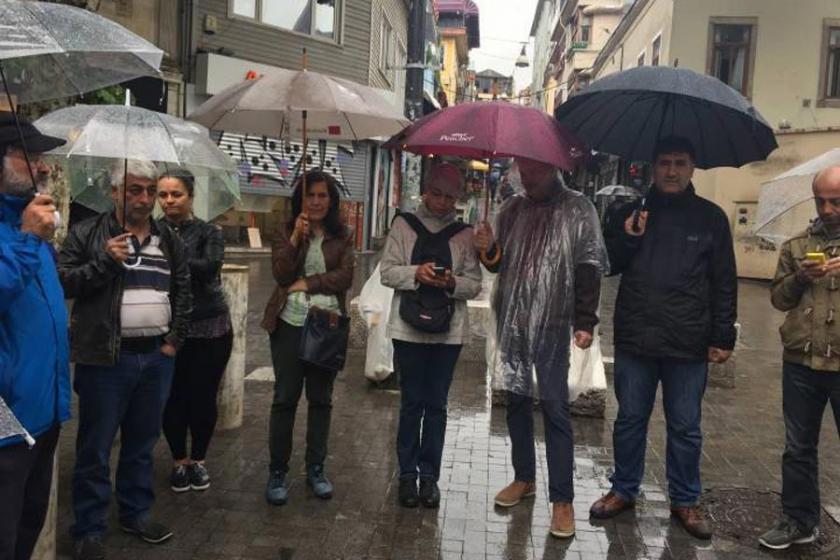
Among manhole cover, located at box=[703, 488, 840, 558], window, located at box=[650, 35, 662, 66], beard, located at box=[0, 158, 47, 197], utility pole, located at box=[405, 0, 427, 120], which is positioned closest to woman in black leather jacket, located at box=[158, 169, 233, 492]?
beard, located at box=[0, 158, 47, 197]

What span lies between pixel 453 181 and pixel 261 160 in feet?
45.9

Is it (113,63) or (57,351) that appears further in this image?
(113,63)

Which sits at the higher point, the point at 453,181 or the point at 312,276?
the point at 453,181

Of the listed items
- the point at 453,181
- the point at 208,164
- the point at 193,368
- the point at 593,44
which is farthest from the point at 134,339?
the point at 593,44

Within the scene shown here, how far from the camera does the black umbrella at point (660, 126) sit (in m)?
4.27

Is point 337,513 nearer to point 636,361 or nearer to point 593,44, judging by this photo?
point 636,361

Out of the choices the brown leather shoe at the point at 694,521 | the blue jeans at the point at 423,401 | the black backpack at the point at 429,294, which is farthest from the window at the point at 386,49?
the brown leather shoe at the point at 694,521

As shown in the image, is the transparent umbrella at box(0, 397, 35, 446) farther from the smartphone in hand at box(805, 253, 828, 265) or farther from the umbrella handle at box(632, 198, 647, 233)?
the smartphone in hand at box(805, 253, 828, 265)

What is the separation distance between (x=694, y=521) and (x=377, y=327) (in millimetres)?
3337

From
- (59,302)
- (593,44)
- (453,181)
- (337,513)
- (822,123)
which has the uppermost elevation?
(593,44)

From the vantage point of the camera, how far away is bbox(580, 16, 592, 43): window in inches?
1752

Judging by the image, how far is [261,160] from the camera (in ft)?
57.6

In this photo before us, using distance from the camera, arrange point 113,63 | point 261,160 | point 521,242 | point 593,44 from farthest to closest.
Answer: point 593,44, point 261,160, point 521,242, point 113,63

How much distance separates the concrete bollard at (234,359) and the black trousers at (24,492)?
2597 millimetres
